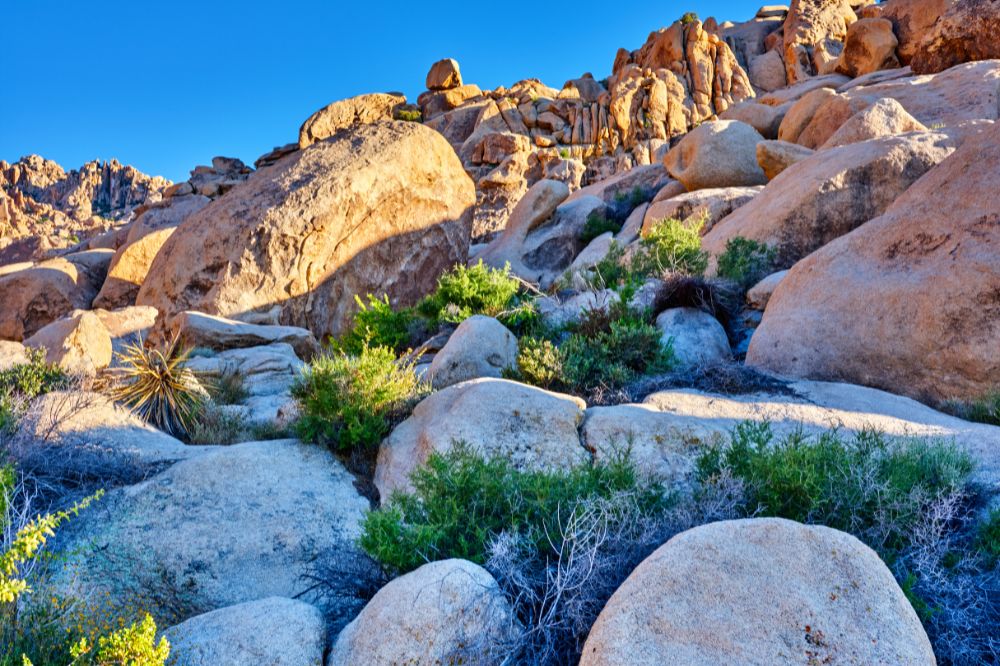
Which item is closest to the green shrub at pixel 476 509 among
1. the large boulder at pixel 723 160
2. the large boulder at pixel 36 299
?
the large boulder at pixel 723 160

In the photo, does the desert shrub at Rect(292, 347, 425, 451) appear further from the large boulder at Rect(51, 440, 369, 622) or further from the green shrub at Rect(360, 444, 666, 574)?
the green shrub at Rect(360, 444, 666, 574)

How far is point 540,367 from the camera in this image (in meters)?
7.73

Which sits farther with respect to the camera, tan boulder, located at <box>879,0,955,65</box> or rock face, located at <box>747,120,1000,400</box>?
tan boulder, located at <box>879,0,955,65</box>

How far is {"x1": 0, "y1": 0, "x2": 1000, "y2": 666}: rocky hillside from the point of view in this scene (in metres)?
2.94

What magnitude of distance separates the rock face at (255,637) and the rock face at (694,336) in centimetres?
594

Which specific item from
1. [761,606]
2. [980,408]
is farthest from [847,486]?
[980,408]

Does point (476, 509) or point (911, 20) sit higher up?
point (911, 20)

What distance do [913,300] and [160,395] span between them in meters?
8.43

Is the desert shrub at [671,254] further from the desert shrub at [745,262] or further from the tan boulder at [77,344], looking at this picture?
the tan boulder at [77,344]

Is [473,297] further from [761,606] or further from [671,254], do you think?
[761,606]

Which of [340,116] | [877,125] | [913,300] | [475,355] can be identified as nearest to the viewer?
[913,300]

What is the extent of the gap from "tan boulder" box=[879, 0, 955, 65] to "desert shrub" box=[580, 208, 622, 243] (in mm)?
16704

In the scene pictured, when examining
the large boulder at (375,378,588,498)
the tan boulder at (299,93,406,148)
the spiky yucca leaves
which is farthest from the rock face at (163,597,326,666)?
the tan boulder at (299,93,406,148)

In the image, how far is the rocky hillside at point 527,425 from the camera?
116 inches
